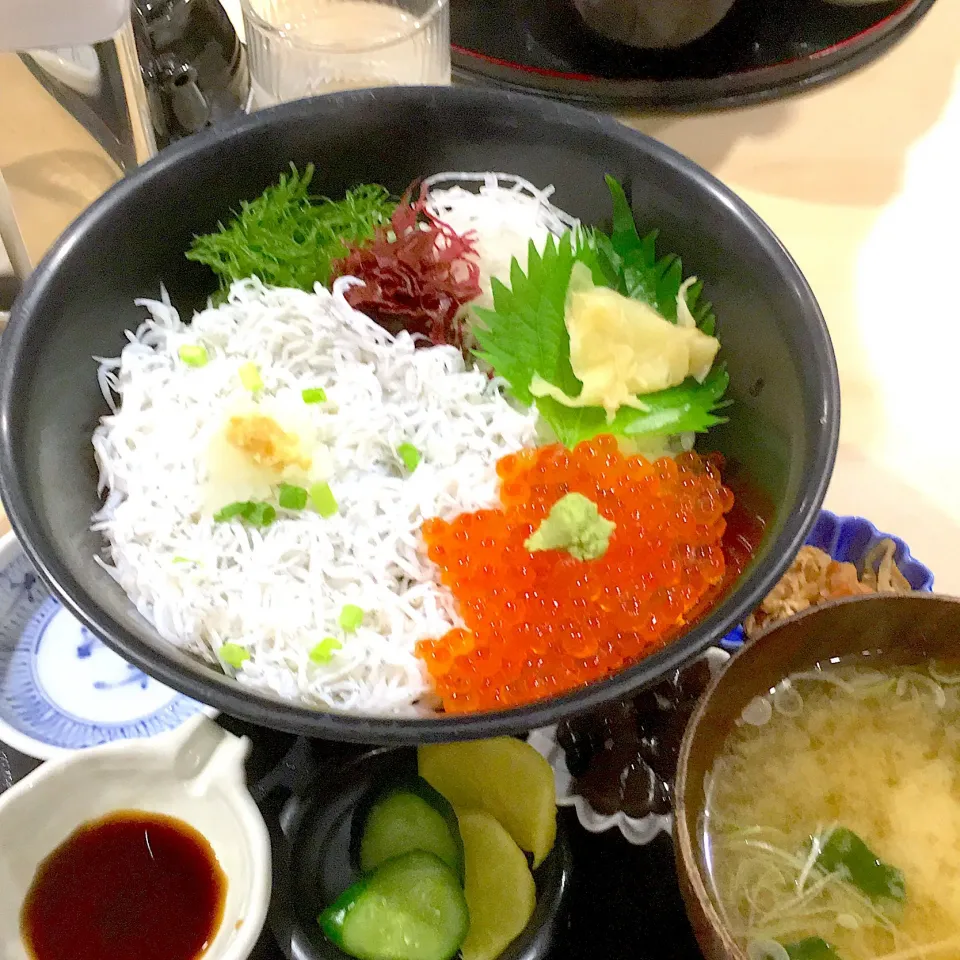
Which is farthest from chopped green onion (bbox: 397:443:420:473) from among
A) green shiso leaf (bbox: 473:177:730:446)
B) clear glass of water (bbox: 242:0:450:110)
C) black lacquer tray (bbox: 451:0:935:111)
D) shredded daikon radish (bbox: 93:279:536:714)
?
black lacquer tray (bbox: 451:0:935:111)

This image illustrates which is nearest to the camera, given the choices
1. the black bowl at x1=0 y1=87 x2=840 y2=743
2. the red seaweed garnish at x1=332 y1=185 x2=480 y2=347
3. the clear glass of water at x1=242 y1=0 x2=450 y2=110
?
the black bowl at x1=0 y1=87 x2=840 y2=743

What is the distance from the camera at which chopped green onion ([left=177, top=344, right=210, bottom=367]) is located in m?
0.94

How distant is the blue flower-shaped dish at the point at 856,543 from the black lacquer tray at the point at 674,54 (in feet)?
2.52

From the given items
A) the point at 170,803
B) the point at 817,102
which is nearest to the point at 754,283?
the point at 170,803

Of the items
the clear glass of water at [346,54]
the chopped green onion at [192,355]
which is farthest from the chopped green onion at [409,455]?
the clear glass of water at [346,54]

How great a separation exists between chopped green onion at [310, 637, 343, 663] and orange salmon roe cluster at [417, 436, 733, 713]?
0.26 ft

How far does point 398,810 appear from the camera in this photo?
868 mm

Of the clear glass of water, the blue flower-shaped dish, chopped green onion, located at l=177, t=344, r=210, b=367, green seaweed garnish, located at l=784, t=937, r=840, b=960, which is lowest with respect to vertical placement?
green seaweed garnish, located at l=784, t=937, r=840, b=960

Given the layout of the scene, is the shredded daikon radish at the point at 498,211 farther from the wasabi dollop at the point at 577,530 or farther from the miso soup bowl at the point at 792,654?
the miso soup bowl at the point at 792,654

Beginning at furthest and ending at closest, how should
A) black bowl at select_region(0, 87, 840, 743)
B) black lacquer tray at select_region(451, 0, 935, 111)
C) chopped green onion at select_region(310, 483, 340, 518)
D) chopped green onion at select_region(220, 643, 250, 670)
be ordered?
black lacquer tray at select_region(451, 0, 935, 111) < chopped green onion at select_region(310, 483, 340, 518) < chopped green onion at select_region(220, 643, 250, 670) < black bowl at select_region(0, 87, 840, 743)

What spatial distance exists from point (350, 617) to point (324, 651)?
0.04 metres

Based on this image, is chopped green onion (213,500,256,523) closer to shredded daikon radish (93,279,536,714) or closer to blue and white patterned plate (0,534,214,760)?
shredded daikon radish (93,279,536,714)

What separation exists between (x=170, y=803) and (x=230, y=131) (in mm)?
650

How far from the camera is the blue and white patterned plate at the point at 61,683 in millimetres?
982
